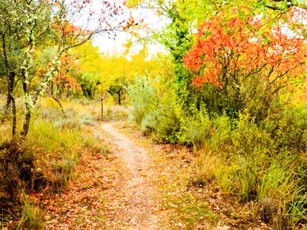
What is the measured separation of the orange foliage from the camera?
26.2 ft

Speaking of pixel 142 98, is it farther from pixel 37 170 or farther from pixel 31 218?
pixel 31 218

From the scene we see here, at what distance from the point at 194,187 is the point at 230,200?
104 cm

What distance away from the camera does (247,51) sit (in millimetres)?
8250

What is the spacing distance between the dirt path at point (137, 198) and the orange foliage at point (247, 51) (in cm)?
347

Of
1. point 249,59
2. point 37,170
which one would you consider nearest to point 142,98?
point 249,59

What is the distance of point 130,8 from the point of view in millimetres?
11398

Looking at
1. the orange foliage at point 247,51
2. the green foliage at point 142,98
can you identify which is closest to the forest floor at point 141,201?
the orange foliage at point 247,51

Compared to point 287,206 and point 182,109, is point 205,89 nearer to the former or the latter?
point 182,109

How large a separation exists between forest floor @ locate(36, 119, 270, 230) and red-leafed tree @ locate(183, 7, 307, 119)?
2.54 metres

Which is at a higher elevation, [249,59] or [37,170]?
[249,59]

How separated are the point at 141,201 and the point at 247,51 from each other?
5131 mm

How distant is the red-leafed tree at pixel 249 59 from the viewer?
7992 mm

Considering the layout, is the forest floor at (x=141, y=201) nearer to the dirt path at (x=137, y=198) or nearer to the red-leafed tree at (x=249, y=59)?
the dirt path at (x=137, y=198)

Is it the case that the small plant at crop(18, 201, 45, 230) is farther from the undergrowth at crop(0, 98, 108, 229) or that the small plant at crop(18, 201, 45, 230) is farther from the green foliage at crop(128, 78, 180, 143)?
the green foliage at crop(128, 78, 180, 143)
